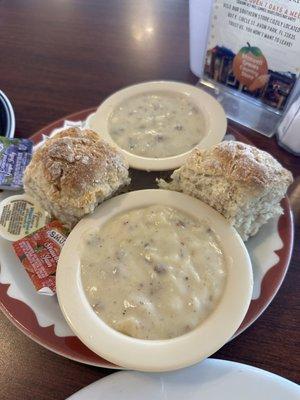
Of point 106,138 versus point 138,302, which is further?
point 106,138

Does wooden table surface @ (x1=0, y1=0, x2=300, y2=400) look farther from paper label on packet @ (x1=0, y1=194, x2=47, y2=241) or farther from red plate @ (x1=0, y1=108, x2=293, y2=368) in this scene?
paper label on packet @ (x1=0, y1=194, x2=47, y2=241)

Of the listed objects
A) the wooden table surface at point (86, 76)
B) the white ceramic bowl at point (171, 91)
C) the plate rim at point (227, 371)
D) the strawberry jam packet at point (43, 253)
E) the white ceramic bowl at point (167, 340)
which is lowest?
the wooden table surface at point (86, 76)

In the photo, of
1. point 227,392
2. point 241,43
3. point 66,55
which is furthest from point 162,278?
point 66,55

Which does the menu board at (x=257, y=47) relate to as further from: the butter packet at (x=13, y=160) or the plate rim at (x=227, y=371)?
the plate rim at (x=227, y=371)

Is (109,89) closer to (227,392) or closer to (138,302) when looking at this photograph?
(138,302)

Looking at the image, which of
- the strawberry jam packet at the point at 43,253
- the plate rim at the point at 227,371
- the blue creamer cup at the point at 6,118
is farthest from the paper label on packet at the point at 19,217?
the plate rim at the point at 227,371

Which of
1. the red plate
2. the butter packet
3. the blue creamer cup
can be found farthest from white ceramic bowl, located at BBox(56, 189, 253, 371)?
the blue creamer cup

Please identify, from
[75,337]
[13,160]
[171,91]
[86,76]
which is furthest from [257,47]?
[75,337]
